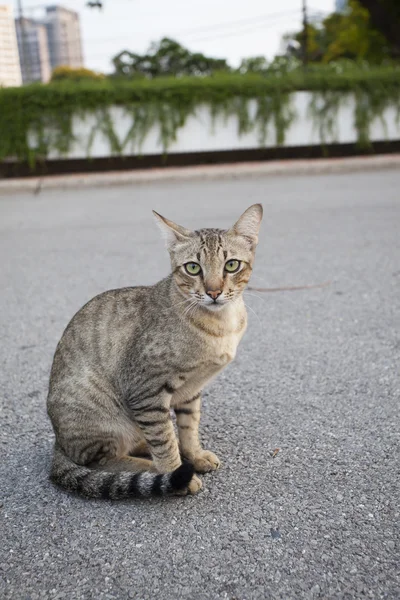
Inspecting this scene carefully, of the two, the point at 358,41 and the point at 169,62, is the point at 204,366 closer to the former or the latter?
the point at 169,62

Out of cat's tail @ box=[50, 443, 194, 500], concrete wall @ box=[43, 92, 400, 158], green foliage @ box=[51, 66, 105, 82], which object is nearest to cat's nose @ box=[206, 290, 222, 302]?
cat's tail @ box=[50, 443, 194, 500]

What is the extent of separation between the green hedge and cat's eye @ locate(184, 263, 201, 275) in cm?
1093

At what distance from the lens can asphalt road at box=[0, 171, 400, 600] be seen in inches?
80.7

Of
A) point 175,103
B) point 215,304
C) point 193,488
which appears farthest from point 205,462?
point 175,103

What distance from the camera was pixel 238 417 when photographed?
3.22 meters

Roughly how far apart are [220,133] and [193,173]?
5.33ft

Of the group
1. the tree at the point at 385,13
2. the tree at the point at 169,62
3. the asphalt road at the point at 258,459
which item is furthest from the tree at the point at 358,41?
the asphalt road at the point at 258,459

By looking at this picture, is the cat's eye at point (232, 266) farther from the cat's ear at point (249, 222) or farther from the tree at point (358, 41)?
the tree at point (358, 41)

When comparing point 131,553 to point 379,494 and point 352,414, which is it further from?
point 352,414

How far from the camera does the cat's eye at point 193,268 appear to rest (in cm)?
262

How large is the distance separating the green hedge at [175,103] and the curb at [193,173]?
2.39ft

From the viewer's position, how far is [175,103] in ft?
42.3

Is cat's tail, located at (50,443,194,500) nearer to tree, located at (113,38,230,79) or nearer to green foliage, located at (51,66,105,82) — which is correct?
green foliage, located at (51,66,105,82)

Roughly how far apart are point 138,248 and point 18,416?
389 cm
